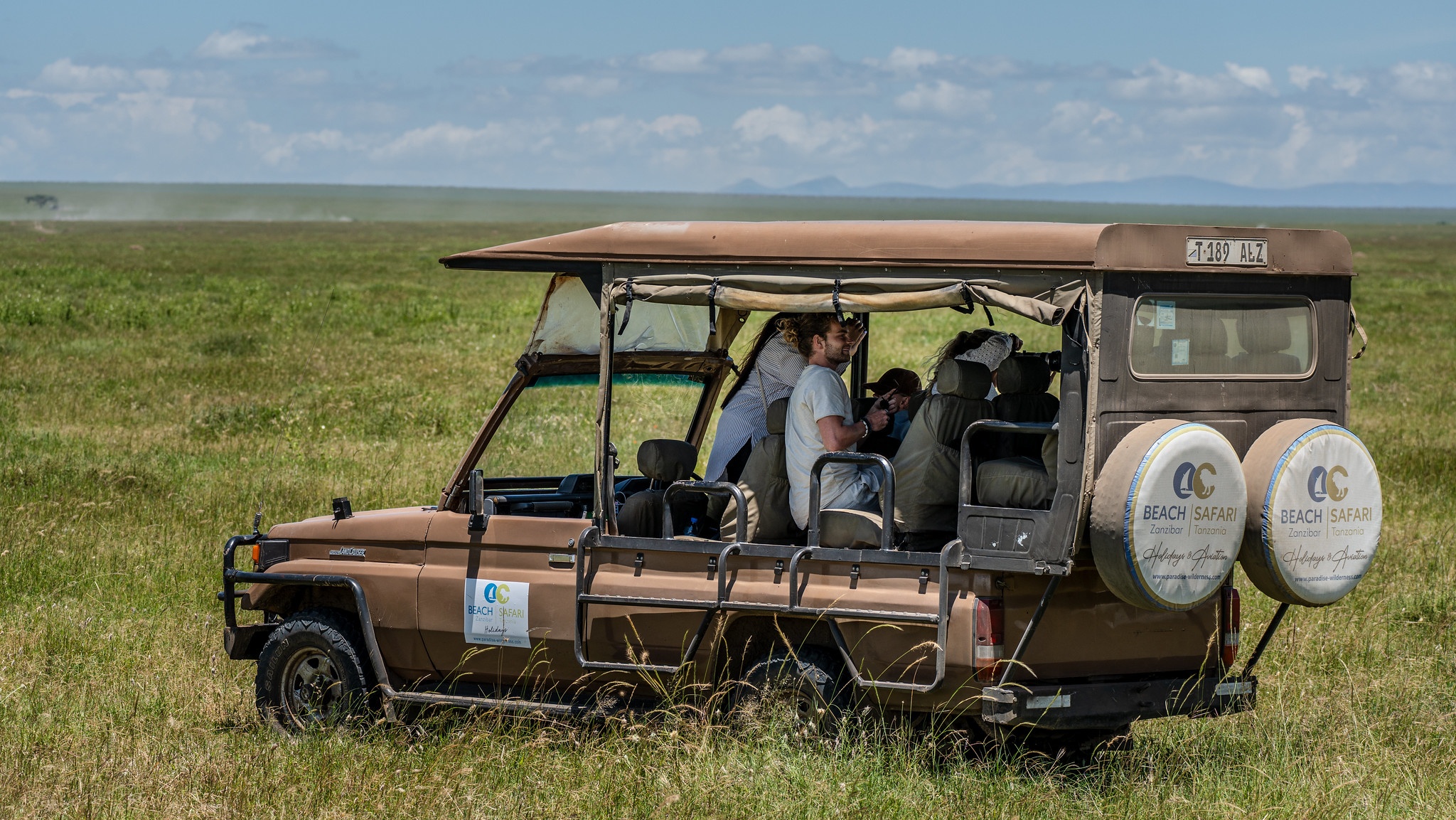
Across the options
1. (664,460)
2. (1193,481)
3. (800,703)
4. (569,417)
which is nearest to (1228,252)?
(1193,481)

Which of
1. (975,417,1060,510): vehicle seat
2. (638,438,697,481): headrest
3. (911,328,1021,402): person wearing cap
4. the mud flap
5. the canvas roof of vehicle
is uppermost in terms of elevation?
the canvas roof of vehicle

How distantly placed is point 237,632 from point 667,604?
84.7 inches

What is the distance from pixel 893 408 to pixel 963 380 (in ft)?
3.38

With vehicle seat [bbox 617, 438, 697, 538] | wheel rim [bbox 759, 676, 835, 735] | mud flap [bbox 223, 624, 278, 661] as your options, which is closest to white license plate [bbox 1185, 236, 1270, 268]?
wheel rim [bbox 759, 676, 835, 735]

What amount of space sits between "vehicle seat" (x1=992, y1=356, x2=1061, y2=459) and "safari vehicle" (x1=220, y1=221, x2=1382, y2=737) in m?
0.01

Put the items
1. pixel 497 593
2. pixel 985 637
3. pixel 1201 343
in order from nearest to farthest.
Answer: pixel 985 637, pixel 1201 343, pixel 497 593

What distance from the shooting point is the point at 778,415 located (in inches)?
252

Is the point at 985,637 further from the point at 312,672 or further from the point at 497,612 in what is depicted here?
the point at 312,672

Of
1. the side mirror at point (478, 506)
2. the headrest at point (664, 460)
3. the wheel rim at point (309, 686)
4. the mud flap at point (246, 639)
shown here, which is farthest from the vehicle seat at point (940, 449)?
the mud flap at point (246, 639)

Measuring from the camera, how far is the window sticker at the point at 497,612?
6371 millimetres

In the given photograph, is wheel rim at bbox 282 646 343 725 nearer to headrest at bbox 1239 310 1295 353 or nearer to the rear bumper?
the rear bumper

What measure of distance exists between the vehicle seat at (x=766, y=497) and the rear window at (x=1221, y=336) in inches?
60.5

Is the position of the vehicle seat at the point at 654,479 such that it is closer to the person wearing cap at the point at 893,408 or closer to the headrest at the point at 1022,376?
the person wearing cap at the point at 893,408

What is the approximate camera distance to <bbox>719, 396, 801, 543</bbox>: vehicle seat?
6309 millimetres
